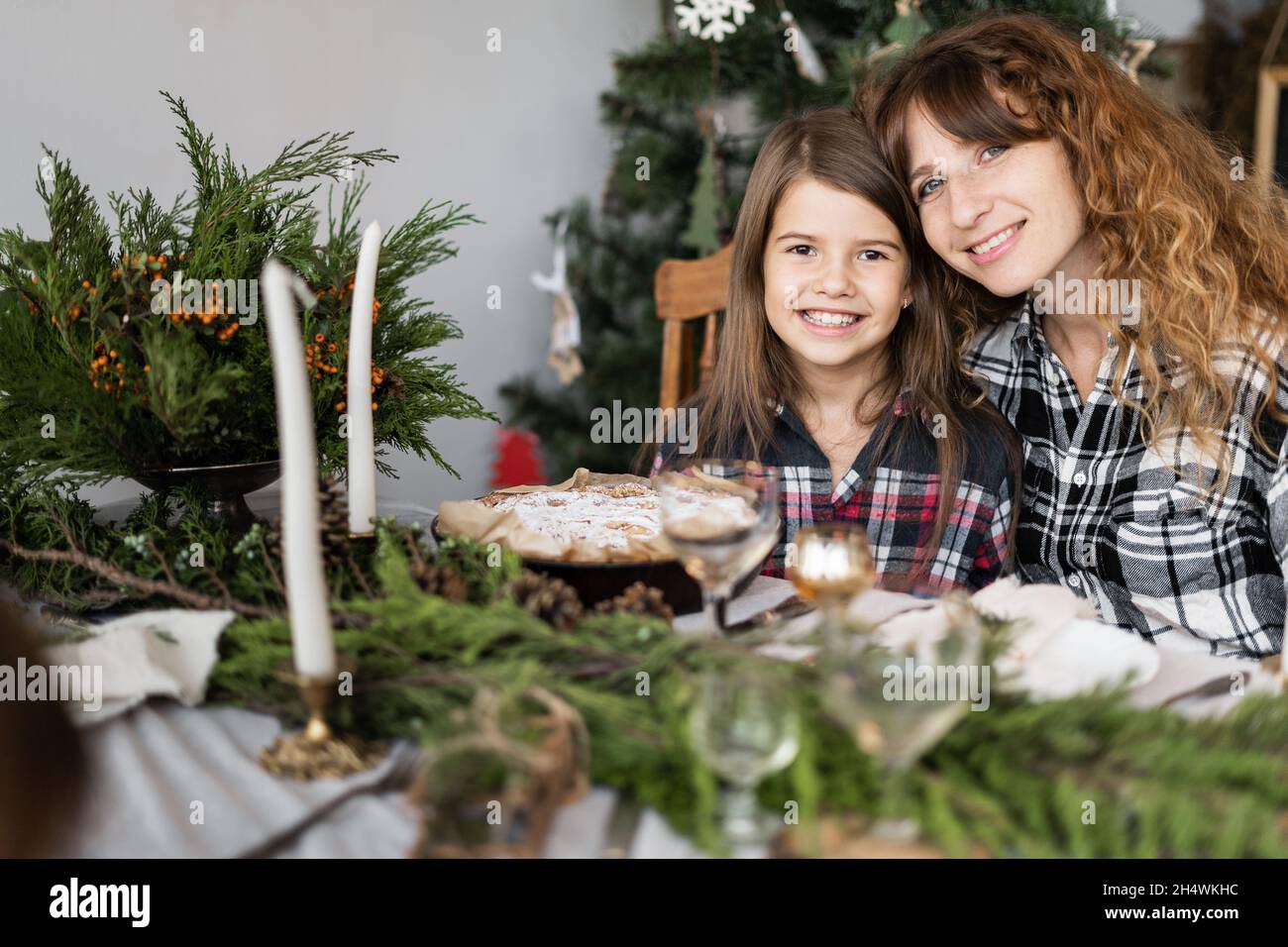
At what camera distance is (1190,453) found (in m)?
1.21

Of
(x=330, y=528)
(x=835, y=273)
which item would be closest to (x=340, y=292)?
(x=330, y=528)

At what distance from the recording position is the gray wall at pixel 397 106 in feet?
5.28

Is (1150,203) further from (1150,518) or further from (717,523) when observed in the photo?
(717,523)

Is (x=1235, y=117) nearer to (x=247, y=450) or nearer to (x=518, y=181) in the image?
(x=518, y=181)

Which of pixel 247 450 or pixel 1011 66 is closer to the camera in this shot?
pixel 247 450

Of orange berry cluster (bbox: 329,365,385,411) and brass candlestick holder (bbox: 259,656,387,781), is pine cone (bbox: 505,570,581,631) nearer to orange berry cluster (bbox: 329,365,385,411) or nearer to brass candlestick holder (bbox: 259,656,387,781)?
brass candlestick holder (bbox: 259,656,387,781)

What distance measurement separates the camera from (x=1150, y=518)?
4.04 ft

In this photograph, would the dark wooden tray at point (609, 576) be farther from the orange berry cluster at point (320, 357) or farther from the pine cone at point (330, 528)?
the orange berry cluster at point (320, 357)

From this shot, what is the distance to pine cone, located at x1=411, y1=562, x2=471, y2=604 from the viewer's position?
74 centimetres

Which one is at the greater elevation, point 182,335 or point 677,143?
point 677,143

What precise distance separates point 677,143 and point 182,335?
1968 millimetres

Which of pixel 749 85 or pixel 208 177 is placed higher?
pixel 749 85
